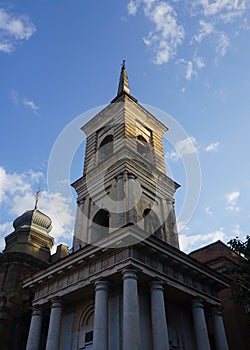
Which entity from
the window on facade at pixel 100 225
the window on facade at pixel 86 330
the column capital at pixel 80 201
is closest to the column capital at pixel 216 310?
the window on facade at pixel 86 330

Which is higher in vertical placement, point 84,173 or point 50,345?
point 84,173

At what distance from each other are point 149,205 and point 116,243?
707cm

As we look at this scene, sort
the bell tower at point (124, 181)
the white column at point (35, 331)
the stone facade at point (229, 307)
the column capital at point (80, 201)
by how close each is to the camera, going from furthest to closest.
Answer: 1. the column capital at point (80, 201)
2. the stone facade at point (229, 307)
3. the bell tower at point (124, 181)
4. the white column at point (35, 331)

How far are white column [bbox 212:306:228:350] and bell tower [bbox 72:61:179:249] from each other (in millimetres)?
4763

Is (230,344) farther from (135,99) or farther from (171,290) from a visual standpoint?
(135,99)

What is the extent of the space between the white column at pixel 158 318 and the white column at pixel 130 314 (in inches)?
54.6

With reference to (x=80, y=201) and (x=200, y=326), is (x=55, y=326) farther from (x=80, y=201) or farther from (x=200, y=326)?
Answer: (x=80, y=201)

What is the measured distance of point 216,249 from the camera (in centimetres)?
2930

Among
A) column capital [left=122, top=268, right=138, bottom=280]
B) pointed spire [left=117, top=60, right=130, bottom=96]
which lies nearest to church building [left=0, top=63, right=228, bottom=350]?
column capital [left=122, top=268, right=138, bottom=280]

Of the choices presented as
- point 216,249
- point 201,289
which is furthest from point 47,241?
point 201,289

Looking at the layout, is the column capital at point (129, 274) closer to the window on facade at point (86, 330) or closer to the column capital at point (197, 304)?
the window on facade at point (86, 330)

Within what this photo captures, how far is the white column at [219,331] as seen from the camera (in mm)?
19219

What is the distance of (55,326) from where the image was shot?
18250mm

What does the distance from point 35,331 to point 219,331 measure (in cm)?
1004
